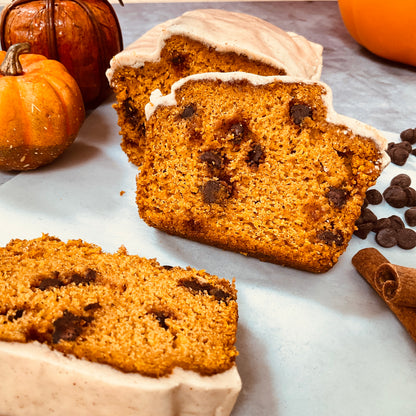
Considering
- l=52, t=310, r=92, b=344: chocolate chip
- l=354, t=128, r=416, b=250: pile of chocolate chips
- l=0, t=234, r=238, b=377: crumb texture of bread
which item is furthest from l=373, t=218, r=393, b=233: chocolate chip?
l=52, t=310, r=92, b=344: chocolate chip

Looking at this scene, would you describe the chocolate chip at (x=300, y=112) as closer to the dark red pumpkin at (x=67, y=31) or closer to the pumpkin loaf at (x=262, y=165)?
the pumpkin loaf at (x=262, y=165)

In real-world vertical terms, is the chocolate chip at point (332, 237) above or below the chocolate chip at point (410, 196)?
above

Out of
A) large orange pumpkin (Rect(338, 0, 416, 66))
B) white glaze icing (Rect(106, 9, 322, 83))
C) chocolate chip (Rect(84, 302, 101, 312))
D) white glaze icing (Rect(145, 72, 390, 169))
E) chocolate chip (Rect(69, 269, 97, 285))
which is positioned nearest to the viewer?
chocolate chip (Rect(84, 302, 101, 312))

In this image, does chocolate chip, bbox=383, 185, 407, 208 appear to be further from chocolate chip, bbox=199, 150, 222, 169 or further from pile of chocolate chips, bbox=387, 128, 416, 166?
chocolate chip, bbox=199, 150, 222, 169

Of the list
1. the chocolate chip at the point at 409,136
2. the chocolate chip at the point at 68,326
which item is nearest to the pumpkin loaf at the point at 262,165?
the chocolate chip at the point at 68,326

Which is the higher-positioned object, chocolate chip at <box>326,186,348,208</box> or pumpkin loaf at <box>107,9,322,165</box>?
pumpkin loaf at <box>107,9,322,165</box>

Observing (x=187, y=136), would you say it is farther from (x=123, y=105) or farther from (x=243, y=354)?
(x=243, y=354)

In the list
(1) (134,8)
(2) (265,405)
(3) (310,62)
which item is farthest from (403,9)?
(2) (265,405)
